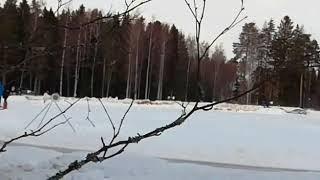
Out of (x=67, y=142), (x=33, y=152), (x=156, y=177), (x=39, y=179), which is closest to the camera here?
(x=39, y=179)

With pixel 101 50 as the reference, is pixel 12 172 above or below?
below

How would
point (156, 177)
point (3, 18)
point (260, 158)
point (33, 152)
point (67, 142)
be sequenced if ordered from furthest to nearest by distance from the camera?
point (67, 142)
point (260, 158)
point (33, 152)
point (156, 177)
point (3, 18)

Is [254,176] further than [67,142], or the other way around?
[67,142]

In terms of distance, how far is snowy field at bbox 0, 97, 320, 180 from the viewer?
376 inches

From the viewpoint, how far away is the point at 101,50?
2756 mm

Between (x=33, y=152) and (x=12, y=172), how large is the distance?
2.06m

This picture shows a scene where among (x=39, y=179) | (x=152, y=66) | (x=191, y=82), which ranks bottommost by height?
(x=39, y=179)

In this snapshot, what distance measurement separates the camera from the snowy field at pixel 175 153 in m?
9.55

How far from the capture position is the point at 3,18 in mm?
2607

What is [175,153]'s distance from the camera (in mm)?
14328

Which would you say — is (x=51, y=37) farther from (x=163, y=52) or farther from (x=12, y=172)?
(x=163, y=52)

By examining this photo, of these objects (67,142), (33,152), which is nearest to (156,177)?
(33,152)

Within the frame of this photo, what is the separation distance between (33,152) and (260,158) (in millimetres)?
5552

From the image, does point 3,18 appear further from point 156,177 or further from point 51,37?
point 156,177
